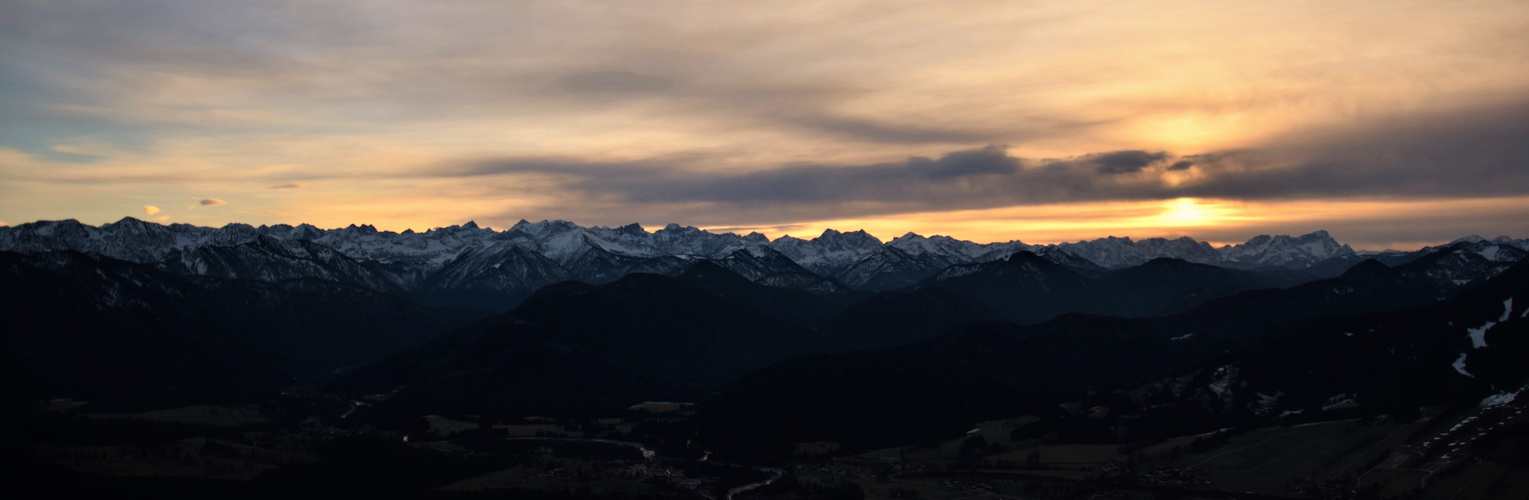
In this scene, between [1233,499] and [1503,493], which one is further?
[1233,499]

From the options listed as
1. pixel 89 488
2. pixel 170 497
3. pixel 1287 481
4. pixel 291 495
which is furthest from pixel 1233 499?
pixel 89 488

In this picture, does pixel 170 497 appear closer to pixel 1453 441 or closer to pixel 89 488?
pixel 89 488

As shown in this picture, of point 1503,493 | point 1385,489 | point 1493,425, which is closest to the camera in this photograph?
point 1503,493

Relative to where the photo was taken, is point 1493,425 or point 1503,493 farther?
point 1493,425

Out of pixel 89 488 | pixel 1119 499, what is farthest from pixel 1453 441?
pixel 89 488

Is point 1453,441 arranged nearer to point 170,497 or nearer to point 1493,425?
point 1493,425

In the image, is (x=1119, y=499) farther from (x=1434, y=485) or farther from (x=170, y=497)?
(x=170, y=497)

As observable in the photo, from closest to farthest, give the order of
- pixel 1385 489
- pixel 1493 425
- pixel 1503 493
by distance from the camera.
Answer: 1. pixel 1503 493
2. pixel 1385 489
3. pixel 1493 425
